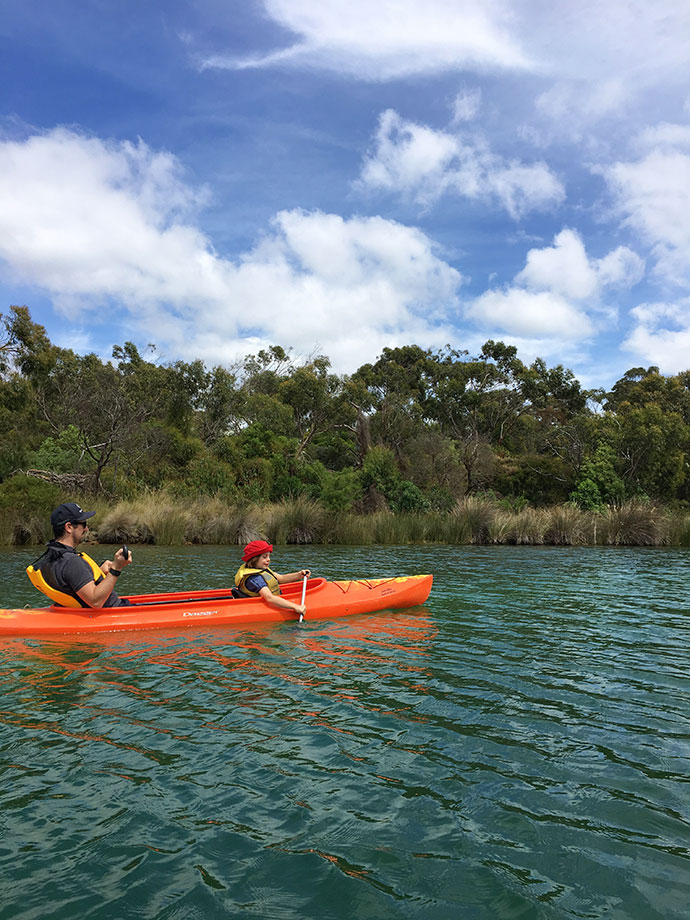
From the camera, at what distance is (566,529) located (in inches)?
890

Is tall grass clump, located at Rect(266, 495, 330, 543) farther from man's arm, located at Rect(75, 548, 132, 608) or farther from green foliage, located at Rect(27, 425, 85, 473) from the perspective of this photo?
man's arm, located at Rect(75, 548, 132, 608)

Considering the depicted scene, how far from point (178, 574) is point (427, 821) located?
10.5 metres

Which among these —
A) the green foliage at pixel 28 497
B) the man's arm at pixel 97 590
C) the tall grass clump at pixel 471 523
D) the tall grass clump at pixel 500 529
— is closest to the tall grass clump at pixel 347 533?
the tall grass clump at pixel 471 523

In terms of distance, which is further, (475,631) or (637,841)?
(475,631)

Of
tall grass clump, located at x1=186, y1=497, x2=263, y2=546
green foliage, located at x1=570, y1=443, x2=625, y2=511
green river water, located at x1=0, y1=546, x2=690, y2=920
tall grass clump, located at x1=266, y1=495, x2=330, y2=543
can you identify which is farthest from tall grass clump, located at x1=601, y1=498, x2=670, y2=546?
green river water, located at x1=0, y1=546, x2=690, y2=920

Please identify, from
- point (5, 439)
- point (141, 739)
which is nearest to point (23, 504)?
point (5, 439)

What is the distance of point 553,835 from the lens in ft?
10.9

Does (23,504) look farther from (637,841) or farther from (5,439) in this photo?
(637,841)

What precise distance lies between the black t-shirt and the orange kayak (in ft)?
1.17

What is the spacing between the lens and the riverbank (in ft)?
65.4

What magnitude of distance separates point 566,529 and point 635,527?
223cm

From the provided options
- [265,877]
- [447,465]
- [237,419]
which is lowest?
[265,877]

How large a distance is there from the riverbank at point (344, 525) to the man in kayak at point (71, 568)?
12.2 metres

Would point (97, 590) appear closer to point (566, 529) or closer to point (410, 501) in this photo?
point (566, 529)
